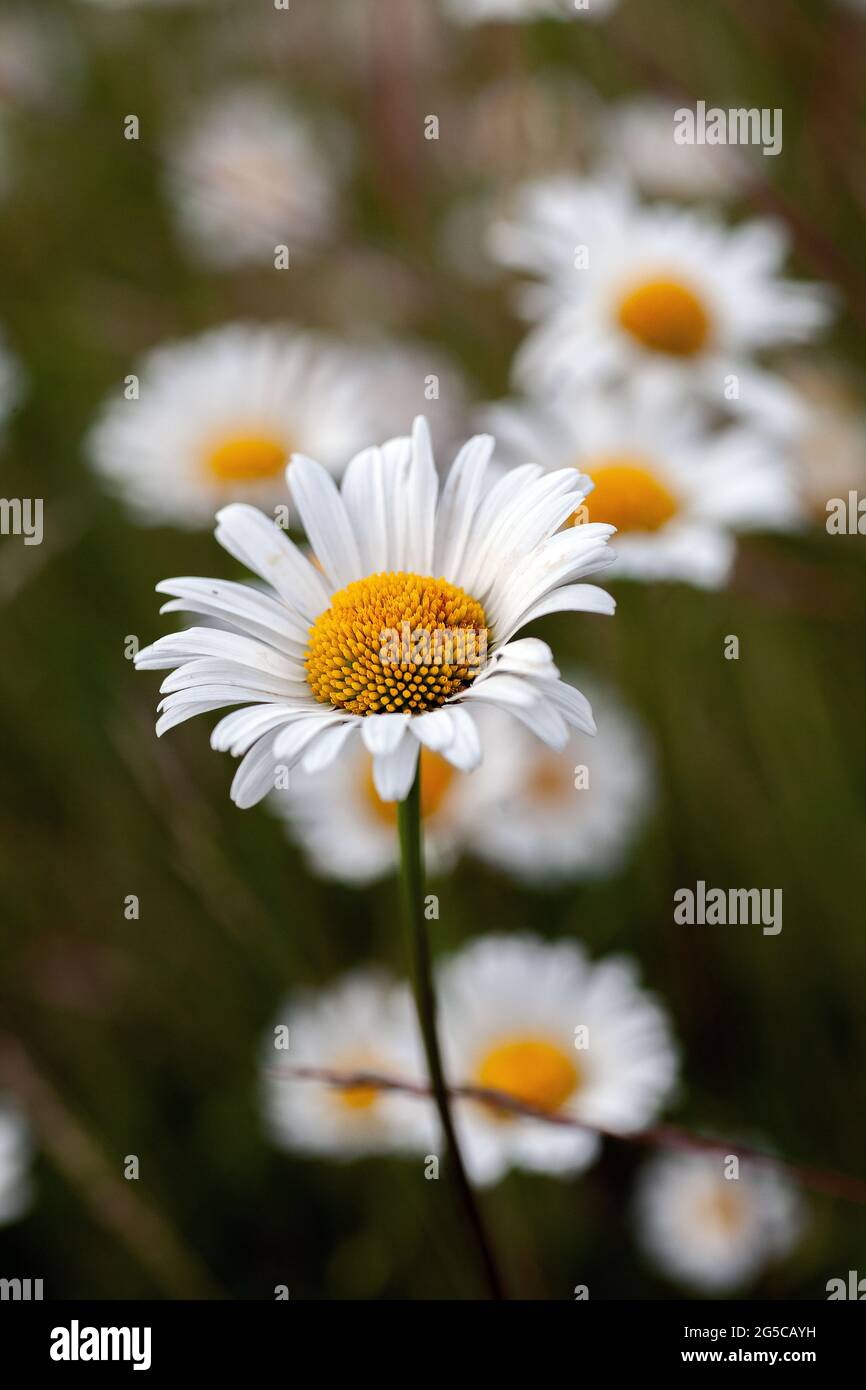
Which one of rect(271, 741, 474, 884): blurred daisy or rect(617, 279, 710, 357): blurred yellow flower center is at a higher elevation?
rect(617, 279, 710, 357): blurred yellow flower center

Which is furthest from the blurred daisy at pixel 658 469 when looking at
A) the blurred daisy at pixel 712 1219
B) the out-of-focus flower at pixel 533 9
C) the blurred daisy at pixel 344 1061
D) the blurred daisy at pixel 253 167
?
the blurred daisy at pixel 253 167

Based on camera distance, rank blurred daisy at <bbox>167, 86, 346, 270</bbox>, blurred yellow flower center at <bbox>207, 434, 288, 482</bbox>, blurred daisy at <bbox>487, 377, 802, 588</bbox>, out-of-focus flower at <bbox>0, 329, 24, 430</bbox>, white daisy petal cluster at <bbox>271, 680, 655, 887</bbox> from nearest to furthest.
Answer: blurred daisy at <bbox>487, 377, 802, 588</bbox> < white daisy petal cluster at <bbox>271, 680, 655, 887</bbox> < blurred yellow flower center at <bbox>207, 434, 288, 482</bbox> < out-of-focus flower at <bbox>0, 329, 24, 430</bbox> < blurred daisy at <bbox>167, 86, 346, 270</bbox>

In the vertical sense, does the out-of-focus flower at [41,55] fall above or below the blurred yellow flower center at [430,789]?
above

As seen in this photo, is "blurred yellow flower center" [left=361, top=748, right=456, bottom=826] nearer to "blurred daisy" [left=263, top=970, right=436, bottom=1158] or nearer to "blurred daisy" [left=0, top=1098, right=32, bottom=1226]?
"blurred daisy" [left=263, top=970, right=436, bottom=1158]

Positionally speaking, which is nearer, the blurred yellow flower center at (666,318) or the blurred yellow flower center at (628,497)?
the blurred yellow flower center at (628,497)

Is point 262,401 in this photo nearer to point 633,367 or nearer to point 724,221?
point 633,367

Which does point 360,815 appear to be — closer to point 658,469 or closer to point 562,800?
point 562,800

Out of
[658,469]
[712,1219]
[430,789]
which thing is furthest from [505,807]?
[712,1219]

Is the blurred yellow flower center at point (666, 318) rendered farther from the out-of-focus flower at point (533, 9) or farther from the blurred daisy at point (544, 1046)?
the blurred daisy at point (544, 1046)

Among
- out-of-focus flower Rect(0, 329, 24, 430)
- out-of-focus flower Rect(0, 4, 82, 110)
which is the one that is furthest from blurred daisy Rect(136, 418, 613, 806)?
out-of-focus flower Rect(0, 4, 82, 110)
